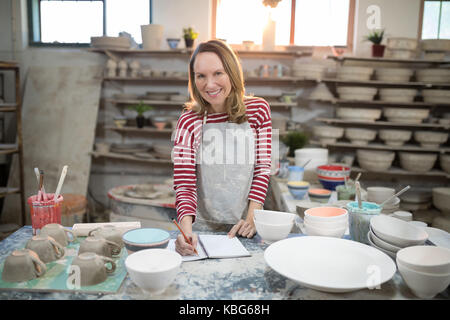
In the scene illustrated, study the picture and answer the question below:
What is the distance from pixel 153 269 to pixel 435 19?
504cm

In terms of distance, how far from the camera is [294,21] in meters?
4.84

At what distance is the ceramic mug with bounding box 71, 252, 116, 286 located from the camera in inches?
41.8

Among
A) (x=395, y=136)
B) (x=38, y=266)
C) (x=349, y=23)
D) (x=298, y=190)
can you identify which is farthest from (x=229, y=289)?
(x=349, y=23)

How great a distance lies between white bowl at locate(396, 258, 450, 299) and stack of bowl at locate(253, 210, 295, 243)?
445mm

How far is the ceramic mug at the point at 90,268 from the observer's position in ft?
3.48

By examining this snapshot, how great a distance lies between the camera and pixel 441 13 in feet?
15.4

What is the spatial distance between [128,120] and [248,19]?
6.70 ft

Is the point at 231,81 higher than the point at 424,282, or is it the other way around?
the point at 231,81

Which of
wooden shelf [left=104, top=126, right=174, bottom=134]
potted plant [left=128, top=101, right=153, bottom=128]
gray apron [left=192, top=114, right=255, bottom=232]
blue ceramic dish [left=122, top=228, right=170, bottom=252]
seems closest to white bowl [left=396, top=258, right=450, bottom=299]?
blue ceramic dish [left=122, top=228, right=170, bottom=252]

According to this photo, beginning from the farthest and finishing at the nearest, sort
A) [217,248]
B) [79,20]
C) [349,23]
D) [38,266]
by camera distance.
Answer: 1. [79,20]
2. [349,23]
3. [217,248]
4. [38,266]

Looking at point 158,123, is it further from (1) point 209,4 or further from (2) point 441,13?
(2) point 441,13

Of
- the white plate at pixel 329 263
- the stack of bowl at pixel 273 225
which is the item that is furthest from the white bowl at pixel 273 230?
the white plate at pixel 329 263

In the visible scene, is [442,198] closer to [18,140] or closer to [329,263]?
[329,263]

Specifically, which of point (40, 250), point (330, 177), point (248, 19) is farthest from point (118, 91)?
point (40, 250)
